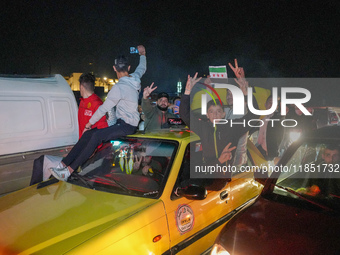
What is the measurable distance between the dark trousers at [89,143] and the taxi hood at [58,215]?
45cm

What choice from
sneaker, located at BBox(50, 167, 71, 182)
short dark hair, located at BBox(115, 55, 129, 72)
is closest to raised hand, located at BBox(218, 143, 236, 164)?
sneaker, located at BBox(50, 167, 71, 182)

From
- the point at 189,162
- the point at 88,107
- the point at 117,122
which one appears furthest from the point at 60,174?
the point at 88,107

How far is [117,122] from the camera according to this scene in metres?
3.51

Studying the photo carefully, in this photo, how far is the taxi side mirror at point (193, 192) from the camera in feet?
7.25

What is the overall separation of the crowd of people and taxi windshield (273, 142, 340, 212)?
0.63 meters

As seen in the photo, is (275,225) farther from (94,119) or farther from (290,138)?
(290,138)

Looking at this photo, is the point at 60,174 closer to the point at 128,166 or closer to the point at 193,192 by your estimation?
the point at 128,166

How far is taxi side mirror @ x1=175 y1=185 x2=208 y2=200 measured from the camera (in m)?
2.21

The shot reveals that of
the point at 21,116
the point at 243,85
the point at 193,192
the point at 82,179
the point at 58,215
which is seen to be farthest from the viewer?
the point at 21,116

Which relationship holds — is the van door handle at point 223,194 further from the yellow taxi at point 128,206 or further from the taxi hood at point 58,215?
the taxi hood at point 58,215

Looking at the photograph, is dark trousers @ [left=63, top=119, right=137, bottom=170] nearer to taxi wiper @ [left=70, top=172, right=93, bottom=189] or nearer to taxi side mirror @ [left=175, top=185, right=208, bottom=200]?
taxi wiper @ [left=70, top=172, right=93, bottom=189]

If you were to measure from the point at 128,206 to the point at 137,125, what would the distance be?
5.53 feet

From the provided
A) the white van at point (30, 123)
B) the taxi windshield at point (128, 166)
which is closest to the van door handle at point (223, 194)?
the taxi windshield at point (128, 166)

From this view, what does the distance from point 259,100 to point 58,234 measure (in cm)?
428
